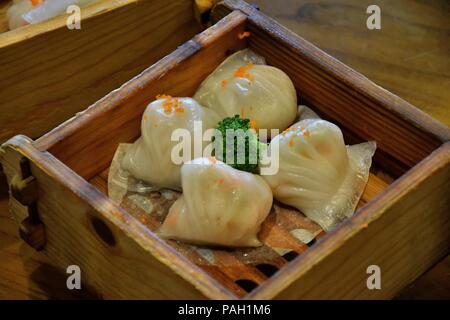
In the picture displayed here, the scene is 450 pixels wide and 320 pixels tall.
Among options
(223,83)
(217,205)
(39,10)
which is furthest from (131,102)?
(39,10)

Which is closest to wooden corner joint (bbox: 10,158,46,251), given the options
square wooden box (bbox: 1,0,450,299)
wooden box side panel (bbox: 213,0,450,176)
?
square wooden box (bbox: 1,0,450,299)

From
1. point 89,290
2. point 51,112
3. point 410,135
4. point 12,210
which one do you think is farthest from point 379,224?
point 51,112

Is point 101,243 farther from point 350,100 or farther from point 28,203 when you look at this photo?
point 350,100

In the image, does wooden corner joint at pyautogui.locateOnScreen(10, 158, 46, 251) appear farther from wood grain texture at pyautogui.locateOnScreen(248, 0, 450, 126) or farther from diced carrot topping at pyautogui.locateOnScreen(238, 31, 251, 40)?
wood grain texture at pyautogui.locateOnScreen(248, 0, 450, 126)

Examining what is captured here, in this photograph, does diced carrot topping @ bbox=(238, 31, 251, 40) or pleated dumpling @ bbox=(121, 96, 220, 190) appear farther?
diced carrot topping @ bbox=(238, 31, 251, 40)

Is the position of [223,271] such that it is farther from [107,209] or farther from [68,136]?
[68,136]

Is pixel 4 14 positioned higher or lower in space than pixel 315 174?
higher
